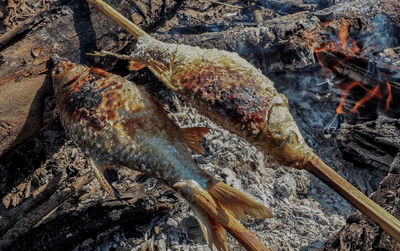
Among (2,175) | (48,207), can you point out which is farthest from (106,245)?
(2,175)

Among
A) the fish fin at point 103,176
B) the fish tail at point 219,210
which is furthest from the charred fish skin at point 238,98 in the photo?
the fish fin at point 103,176

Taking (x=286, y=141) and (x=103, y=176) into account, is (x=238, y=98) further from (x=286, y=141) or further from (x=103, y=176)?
(x=103, y=176)

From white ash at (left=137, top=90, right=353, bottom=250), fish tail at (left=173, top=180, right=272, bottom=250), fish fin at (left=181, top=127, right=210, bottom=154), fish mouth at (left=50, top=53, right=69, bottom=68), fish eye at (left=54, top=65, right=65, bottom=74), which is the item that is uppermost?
fish mouth at (left=50, top=53, right=69, bottom=68)

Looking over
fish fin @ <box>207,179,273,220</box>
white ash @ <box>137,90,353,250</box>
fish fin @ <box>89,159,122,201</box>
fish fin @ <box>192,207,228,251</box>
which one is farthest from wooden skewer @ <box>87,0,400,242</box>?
fish fin @ <box>89,159,122,201</box>

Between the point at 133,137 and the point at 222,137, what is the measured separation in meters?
1.30

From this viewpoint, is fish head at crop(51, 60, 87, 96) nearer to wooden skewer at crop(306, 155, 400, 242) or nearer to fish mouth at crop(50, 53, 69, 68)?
fish mouth at crop(50, 53, 69, 68)

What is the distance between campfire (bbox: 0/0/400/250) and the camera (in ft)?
9.45

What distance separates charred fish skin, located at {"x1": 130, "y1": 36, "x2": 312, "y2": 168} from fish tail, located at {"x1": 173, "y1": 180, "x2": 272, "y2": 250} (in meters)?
0.42

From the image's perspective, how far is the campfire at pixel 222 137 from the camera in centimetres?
288

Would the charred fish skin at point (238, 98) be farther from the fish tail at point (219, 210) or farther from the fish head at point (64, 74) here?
the fish head at point (64, 74)

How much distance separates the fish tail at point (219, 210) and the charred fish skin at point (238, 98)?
418 mm

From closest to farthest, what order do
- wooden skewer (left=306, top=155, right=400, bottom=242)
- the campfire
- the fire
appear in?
wooden skewer (left=306, top=155, right=400, bottom=242)
the campfire
the fire

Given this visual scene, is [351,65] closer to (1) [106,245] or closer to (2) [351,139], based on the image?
(2) [351,139]

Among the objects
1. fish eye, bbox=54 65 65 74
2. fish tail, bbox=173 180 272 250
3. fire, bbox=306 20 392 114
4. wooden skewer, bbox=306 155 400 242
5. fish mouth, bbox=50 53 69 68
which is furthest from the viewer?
fire, bbox=306 20 392 114
